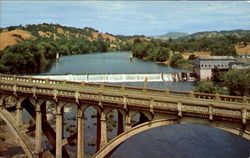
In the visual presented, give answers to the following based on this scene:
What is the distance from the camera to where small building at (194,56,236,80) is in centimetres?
9206

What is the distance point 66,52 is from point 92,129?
132 metres

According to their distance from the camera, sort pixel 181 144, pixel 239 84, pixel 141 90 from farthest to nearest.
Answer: pixel 239 84
pixel 181 144
pixel 141 90

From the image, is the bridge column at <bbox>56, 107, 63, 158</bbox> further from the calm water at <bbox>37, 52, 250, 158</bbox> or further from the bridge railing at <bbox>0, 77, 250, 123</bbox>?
the calm water at <bbox>37, 52, 250, 158</bbox>

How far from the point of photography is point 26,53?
99312mm

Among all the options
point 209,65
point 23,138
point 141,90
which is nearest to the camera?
point 141,90

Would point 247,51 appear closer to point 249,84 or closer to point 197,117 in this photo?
point 249,84

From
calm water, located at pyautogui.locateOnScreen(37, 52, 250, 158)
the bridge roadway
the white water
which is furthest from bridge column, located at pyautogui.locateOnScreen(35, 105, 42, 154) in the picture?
the white water

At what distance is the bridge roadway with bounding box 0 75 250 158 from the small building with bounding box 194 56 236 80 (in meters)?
69.7

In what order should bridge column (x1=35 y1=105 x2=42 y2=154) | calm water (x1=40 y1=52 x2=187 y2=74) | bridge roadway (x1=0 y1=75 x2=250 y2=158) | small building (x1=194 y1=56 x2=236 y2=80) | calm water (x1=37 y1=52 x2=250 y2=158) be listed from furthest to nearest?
1. calm water (x1=40 y1=52 x2=187 y2=74)
2. small building (x1=194 y1=56 x2=236 y2=80)
3. calm water (x1=37 y1=52 x2=250 y2=158)
4. bridge column (x1=35 y1=105 x2=42 y2=154)
5. bridge roadway (x1=0 y1=75 x2=250 y2=158)

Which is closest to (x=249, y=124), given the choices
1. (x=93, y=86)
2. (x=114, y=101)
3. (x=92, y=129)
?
(x=114, y=101)

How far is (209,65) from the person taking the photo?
305 ft

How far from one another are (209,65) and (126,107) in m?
76.4

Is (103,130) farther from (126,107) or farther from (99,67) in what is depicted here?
(99,67)

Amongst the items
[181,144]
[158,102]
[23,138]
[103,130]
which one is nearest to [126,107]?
[158,102]
